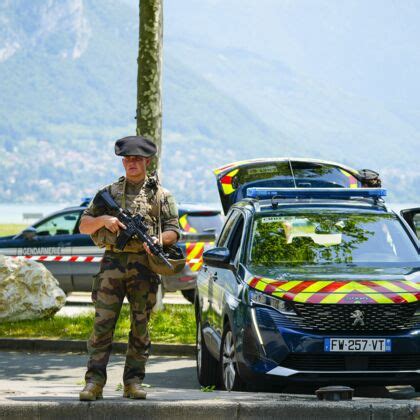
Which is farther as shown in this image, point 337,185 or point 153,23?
point 153,23

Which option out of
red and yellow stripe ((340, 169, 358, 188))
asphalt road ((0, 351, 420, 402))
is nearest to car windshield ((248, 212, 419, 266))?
asphalt road ((0, 351, 420, 402))

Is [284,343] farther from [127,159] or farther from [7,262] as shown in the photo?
[7,262]

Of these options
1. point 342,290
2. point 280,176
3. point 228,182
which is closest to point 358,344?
point 342,290

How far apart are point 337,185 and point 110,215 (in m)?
5.57

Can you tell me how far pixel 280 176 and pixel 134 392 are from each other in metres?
5.51

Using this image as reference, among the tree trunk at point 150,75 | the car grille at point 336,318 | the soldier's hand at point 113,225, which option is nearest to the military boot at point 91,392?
the soldier's hand at point 113,225

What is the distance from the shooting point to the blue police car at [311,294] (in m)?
8.85

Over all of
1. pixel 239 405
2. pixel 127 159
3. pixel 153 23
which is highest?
pixel 153 23

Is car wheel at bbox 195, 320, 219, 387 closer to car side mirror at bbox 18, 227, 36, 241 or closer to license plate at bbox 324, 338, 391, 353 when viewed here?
license plate at bbox 324, 338, 391, 353

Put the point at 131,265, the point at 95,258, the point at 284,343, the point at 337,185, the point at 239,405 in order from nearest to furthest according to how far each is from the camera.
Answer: the point at 239,405 < the point at 131,265 < the point at 284,343 < the point at 337,185 < the point at 95,258

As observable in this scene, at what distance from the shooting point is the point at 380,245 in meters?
10.1

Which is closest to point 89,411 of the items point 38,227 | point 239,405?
point 239,405

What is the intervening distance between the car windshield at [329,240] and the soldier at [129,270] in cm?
157

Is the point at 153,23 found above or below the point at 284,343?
above
